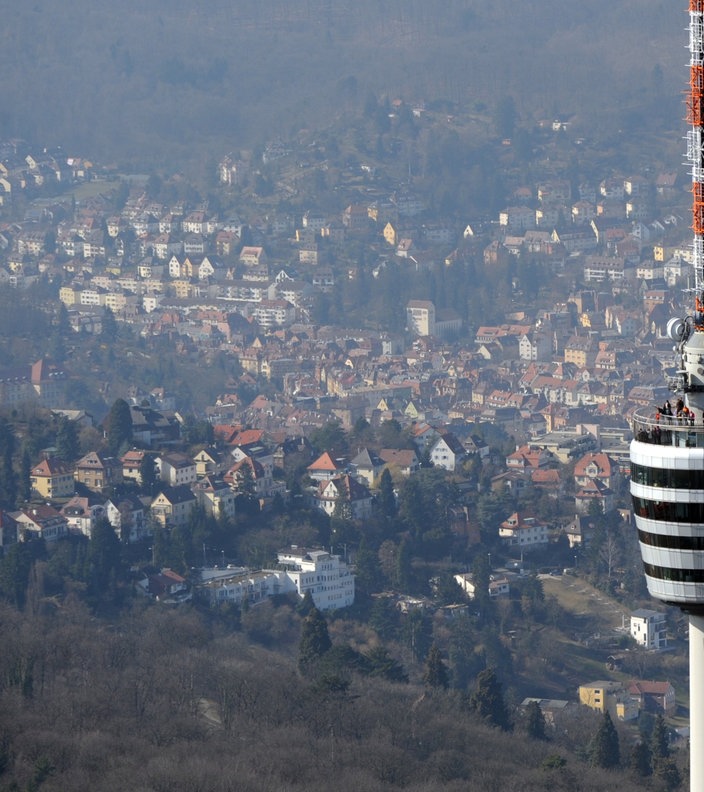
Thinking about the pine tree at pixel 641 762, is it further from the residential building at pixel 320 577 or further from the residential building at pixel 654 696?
the residential building at pixel 320 577

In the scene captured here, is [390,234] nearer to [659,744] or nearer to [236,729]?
[659,744]

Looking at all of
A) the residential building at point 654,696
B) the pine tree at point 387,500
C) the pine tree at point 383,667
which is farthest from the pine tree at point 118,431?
the pine tree at point 383,667

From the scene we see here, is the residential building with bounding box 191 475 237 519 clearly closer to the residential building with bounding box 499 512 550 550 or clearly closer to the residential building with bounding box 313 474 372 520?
the residential building with bounding box 313 474 372 520

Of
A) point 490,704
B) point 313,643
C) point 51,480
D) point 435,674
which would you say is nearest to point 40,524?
point 51,480

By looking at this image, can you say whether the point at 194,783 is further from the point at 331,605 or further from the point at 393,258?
the point at 393,258

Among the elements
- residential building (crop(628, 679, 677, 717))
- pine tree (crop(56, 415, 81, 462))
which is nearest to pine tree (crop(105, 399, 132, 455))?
pine tree (crop(56, 415, 81, 462))

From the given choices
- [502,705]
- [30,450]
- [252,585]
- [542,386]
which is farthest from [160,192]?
[502,705]
